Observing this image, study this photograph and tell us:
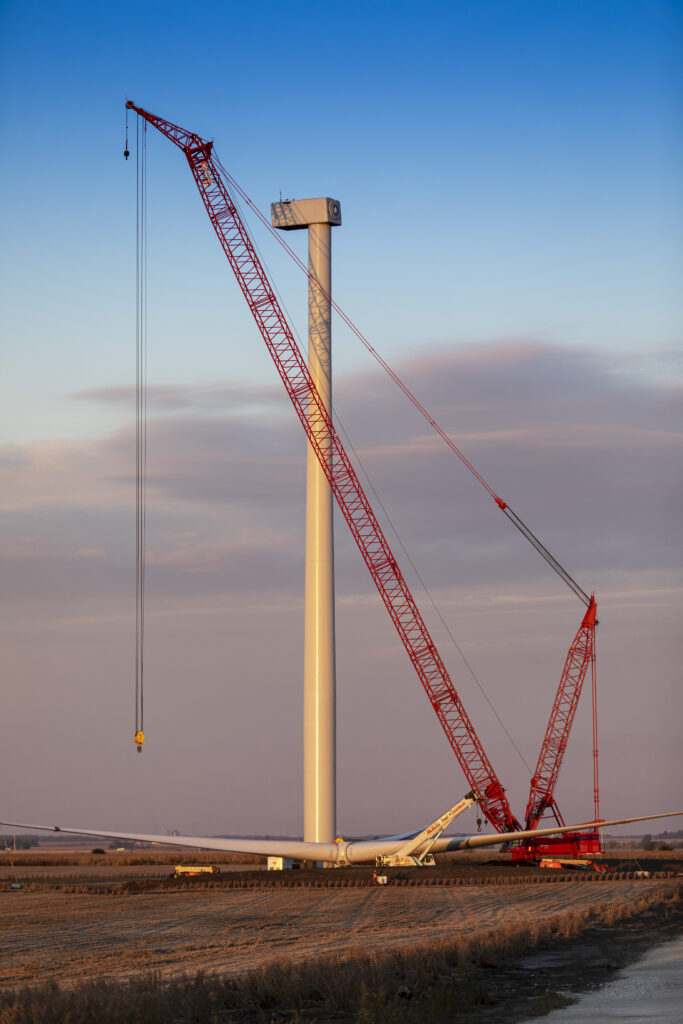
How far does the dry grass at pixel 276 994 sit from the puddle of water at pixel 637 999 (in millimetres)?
2472

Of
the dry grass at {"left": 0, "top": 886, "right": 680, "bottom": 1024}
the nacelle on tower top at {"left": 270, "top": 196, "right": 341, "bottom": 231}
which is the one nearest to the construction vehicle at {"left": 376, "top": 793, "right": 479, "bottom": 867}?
the nacelle on tower top at {"left": 270, "top": 196, "right": 341, "bottom": 231}

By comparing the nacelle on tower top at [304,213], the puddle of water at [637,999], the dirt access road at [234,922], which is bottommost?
the dirt access road at [234,922]

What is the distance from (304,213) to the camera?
4149 inches

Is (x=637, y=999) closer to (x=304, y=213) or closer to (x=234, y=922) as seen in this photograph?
(x=234, y=922)

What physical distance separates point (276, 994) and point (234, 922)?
22.3 metres

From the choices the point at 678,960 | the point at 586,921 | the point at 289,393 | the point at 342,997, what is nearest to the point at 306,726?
the point at 289,393

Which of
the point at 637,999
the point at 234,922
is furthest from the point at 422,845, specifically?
the point at 637,999

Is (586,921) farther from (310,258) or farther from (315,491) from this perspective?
(310,258)

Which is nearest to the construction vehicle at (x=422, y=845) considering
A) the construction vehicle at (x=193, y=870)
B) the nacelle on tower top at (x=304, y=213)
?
the construction vehicle at (x=193, y=870)

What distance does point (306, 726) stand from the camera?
97000 millimetres

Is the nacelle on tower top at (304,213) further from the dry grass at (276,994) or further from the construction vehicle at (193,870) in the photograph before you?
the dry grass at (276,994)

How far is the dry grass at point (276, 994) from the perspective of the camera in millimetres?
22828

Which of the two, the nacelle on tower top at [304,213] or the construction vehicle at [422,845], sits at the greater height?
the nacelle on tower top at [304,213]

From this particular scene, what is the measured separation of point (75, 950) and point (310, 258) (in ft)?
244
